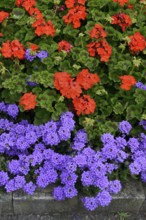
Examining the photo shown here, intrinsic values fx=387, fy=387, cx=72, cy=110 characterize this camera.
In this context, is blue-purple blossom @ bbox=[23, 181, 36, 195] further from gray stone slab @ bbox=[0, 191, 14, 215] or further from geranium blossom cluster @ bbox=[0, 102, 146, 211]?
gray stone slab @ bbox=[0, 191, 14, 215]

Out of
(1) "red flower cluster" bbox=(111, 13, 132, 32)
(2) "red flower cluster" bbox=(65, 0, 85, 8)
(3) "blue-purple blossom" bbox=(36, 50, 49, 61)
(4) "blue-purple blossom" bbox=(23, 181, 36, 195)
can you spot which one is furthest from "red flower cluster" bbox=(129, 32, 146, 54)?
(4) "blue-purple blossom" bbox=(23, 181, 36, 195)

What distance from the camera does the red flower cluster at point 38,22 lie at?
3.59 meters

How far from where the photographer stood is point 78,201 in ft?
10.2

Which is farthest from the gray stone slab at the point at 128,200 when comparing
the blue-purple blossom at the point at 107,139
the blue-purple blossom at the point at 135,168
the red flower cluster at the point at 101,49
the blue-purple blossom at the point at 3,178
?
the red flower cluster at the point at 101,49

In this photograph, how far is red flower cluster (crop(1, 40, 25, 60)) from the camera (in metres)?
3.40

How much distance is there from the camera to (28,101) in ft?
10.5

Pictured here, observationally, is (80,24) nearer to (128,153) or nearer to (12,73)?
(12,73)

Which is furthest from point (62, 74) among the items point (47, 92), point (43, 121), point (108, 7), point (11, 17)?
point (108, 7)

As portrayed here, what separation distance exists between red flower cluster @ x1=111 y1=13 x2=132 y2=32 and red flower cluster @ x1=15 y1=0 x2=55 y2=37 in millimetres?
628

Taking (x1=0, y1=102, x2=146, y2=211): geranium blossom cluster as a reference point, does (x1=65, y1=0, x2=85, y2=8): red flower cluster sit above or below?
above

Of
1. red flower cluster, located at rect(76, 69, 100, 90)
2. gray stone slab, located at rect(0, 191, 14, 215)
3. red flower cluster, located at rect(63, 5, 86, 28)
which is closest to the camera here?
gray stone slab, located at rect(0, 191, 14, 215)

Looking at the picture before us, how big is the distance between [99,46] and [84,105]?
663 millimetres

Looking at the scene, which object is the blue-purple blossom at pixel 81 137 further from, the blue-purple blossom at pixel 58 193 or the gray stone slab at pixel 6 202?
the gray stone slab at pixel 6 202

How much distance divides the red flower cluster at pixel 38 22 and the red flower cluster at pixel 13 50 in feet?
0.83
